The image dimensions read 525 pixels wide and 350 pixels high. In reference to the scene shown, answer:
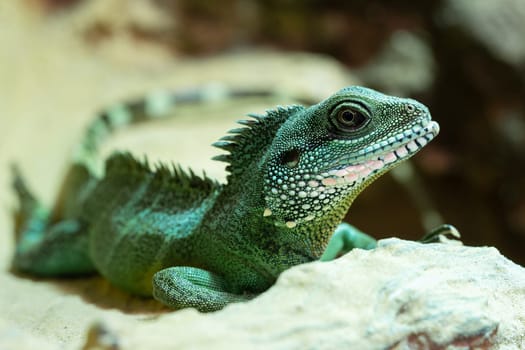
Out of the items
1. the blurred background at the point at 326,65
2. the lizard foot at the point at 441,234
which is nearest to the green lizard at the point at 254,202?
the lizard foot at the point at 441,234

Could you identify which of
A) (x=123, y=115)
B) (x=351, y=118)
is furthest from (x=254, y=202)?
(x=123, y=115)

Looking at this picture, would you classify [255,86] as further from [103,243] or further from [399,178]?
[103,243]

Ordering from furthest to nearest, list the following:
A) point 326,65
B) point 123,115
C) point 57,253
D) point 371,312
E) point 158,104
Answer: point 326,65 < point 158,104 < point 123,115 < point 57,253 < point 371,312

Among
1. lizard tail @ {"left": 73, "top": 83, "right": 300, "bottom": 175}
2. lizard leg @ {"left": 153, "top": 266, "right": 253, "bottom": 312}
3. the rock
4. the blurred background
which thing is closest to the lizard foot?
the rock

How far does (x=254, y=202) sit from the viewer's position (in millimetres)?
3924

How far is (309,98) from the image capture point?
29.2 feet

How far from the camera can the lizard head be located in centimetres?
357

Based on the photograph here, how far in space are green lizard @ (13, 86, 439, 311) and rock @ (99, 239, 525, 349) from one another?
0.57 m

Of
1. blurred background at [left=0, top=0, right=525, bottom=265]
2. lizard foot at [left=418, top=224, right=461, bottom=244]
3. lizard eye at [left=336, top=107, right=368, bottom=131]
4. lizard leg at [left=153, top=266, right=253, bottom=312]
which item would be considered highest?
blurred background at [left=0, top=0, right=525, bottom=265]

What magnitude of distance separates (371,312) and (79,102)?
8.13 m

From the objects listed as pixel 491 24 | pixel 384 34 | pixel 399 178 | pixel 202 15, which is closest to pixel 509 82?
pixel 491 24

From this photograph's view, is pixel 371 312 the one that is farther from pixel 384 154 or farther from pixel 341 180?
pixel 384 154

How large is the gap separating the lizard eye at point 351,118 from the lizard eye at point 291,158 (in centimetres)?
36

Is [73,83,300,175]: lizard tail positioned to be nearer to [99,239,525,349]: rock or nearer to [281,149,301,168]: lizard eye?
[281,149,301,168]: lizard eye
